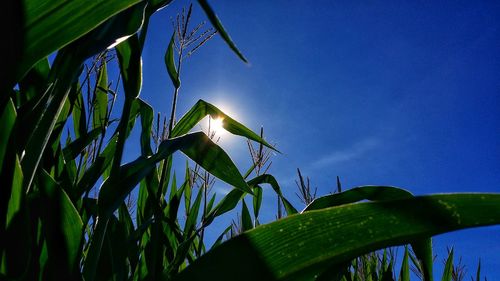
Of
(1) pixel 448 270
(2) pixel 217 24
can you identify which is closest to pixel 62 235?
(2) pixel 217 24

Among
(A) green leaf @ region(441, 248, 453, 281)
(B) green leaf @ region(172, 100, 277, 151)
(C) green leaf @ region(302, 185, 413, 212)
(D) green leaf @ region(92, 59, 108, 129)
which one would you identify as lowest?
(A) green leaf @ region(441, 248, 453, 281)

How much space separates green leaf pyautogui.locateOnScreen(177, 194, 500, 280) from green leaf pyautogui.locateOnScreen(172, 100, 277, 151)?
503 mm

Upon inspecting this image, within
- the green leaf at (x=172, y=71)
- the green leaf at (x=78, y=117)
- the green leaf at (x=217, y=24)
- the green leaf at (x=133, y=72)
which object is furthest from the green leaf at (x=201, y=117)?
the green leaf at (x=217, y=24)

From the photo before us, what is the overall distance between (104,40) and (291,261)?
0.32 meters

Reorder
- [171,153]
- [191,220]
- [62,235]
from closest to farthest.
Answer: [62,235] → [171,153] → [191,220]

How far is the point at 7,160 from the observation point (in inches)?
16.8

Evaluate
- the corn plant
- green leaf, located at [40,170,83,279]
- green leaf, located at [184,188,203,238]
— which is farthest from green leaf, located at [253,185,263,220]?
green leaf, located at [40,170,83,279]

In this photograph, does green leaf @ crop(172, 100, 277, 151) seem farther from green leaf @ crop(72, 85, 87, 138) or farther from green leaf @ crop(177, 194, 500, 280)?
green leaf @ crop(177, 194, 500, 280)

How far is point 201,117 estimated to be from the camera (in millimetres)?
904

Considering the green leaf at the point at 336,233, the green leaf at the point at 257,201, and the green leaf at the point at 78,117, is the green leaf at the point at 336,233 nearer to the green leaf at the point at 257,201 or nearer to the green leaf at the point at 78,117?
the green leaf at the point at 78,117

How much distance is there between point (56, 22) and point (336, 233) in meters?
0.30

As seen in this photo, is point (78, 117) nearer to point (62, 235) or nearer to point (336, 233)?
point (62, 235)

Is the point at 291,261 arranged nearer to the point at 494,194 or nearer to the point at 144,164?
the point at 494,194

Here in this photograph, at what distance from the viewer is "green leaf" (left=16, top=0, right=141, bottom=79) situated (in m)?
0.36
